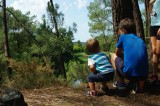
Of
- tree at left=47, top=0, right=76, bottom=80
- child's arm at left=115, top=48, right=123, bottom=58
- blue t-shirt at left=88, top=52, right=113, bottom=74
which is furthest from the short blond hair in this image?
tree at left=47, top=0, right=76, bottom=80

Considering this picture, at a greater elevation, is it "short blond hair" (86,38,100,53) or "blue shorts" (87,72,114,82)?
"short blond hair" (86,38,100,53)

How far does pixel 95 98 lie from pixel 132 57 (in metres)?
1.01

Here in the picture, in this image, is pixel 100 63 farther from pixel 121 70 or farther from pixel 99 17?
pixel 99 17

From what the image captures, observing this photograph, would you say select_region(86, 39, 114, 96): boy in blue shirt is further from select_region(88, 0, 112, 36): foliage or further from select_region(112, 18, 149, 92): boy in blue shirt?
select_region(88, 0, 112, 36): foliage

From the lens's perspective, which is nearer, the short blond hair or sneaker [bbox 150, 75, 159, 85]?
the short blond hair

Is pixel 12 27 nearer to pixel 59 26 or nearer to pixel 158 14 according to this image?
pixel 59 26

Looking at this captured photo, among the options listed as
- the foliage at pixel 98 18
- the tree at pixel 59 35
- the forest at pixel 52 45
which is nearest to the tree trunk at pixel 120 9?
the forest at pixel 52 45

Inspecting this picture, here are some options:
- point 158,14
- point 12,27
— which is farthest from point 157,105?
point 12,27

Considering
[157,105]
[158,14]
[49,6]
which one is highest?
[49,6]

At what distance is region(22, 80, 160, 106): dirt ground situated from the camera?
6316mm

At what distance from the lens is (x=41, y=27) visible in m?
27.1

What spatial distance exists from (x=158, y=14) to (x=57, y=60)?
22146mm

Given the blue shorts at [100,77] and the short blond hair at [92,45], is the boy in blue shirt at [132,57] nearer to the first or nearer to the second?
A: the blue shorts at [100,77]

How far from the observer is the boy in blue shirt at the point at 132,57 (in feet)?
21.1
